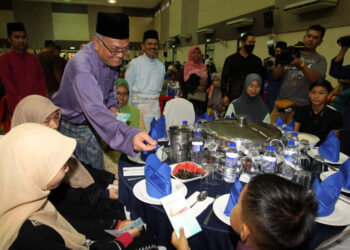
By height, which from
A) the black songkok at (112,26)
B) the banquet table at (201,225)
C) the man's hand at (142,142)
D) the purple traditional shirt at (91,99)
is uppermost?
the black songkok at (112,26)

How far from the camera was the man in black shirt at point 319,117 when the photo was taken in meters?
2.41

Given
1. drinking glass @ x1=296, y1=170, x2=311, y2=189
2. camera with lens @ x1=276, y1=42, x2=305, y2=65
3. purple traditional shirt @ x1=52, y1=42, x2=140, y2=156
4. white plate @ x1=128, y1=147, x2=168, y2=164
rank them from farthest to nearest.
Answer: camera with lens @ x1=276, y1=42, x2=305, y2=65 → white plate @ x1=128, y1=147, x2=168, y2=164 → purple traditional shirt @ x1=52, y1=42, x2=140, y2=156 → drinking glass @ x1=296, y1=170, x2=311, y2=189

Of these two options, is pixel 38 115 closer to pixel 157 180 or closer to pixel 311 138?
pixel 157 180

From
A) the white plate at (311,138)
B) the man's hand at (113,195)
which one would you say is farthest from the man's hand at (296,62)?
the man's hand at (113,195)

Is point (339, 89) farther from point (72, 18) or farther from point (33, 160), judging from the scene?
point (72, 18)

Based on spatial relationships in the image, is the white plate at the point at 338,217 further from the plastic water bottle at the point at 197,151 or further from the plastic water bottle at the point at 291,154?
the plastic water bottle at the point at 197,151

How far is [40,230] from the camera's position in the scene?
97cm

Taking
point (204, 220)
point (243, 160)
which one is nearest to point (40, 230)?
point (204, 220)

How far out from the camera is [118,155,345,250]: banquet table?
1031 mm

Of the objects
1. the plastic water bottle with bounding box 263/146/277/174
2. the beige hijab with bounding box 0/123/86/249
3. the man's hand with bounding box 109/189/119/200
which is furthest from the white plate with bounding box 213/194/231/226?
the man's hand with bounding box 109/189/119/200

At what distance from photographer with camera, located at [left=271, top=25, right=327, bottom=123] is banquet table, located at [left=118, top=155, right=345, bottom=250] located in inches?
94.4

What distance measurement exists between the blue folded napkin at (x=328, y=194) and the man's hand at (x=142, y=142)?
0.89 m

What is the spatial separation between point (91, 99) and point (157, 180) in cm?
70

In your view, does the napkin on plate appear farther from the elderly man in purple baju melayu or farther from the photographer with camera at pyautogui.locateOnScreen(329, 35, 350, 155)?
the photographer with camera at pyautogui.locateOnScreen(329, 35, 350, 155)
